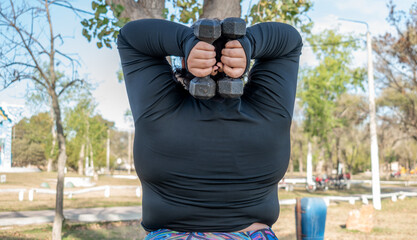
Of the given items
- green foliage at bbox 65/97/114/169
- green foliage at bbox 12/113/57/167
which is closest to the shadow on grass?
green foliage at bbox 65/97/114/169

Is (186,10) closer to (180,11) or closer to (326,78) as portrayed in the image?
(180,11)

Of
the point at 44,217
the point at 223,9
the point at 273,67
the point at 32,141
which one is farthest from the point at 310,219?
the point at 32,141

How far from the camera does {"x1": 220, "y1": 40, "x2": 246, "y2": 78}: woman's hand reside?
120cm

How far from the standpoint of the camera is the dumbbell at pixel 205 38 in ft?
3.70

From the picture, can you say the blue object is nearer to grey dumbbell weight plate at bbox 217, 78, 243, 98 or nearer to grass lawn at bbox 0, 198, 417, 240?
grey dumbbell weight plate at bbox 217, 78, 243, 98

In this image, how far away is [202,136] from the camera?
1.25m

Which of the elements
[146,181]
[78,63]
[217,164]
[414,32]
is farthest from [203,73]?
[414,32]

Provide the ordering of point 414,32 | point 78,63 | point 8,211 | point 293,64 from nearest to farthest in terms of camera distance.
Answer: point 293,64, point 78,63, point 8,211, point 414,32

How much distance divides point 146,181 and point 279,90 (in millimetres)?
556

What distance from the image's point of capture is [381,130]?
1567 inches

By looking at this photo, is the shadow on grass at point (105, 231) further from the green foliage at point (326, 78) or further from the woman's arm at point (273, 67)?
the green foliage at point (326, 78)

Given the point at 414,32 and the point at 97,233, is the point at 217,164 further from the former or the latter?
the point at 414,32

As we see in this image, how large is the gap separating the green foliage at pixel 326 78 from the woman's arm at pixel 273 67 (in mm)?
23439

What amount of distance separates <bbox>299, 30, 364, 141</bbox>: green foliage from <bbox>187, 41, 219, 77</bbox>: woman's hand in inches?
935
